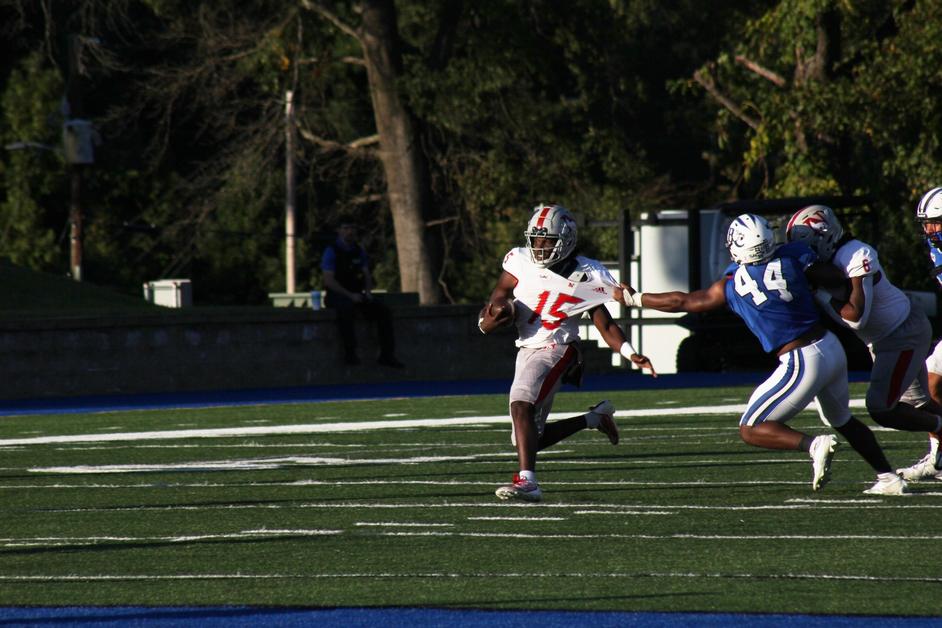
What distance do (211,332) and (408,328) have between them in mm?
2812

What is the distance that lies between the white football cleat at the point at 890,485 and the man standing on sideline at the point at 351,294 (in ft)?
39.0

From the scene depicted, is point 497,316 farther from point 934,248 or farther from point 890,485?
point 934,248

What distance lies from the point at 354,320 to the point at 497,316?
1268 centimetres

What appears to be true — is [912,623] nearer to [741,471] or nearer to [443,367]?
[741,471]

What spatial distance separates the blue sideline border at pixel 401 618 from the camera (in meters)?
6.27

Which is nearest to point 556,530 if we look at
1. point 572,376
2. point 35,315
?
point 572,376

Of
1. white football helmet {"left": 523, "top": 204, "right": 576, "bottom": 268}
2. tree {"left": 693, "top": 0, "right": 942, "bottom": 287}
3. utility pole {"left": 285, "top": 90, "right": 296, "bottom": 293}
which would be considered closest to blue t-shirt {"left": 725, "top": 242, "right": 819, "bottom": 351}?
white football helmet {"left": 523, "top": 204, "right": 576, "bottom": 268}

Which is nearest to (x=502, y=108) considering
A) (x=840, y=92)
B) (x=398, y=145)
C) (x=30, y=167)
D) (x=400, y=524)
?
(x=398, y=145)

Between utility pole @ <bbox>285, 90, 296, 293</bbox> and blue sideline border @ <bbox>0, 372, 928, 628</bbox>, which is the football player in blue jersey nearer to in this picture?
blue sideline border @ <bbox>0, 372, 928, 628</bbox>

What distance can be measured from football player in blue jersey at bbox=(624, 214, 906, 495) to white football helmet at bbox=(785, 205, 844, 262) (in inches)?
Result: 10.8

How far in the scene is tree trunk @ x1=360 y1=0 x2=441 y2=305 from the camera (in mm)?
29453

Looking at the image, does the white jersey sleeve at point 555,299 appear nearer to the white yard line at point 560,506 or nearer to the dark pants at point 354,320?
the white yard line at point 560,506

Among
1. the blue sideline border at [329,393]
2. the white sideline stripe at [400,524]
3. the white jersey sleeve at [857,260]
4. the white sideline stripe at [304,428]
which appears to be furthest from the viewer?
the blue sideline border at [329,393]

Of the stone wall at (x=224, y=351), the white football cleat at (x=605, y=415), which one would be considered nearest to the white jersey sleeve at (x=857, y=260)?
the white football cleat at (x=605, y=415)
